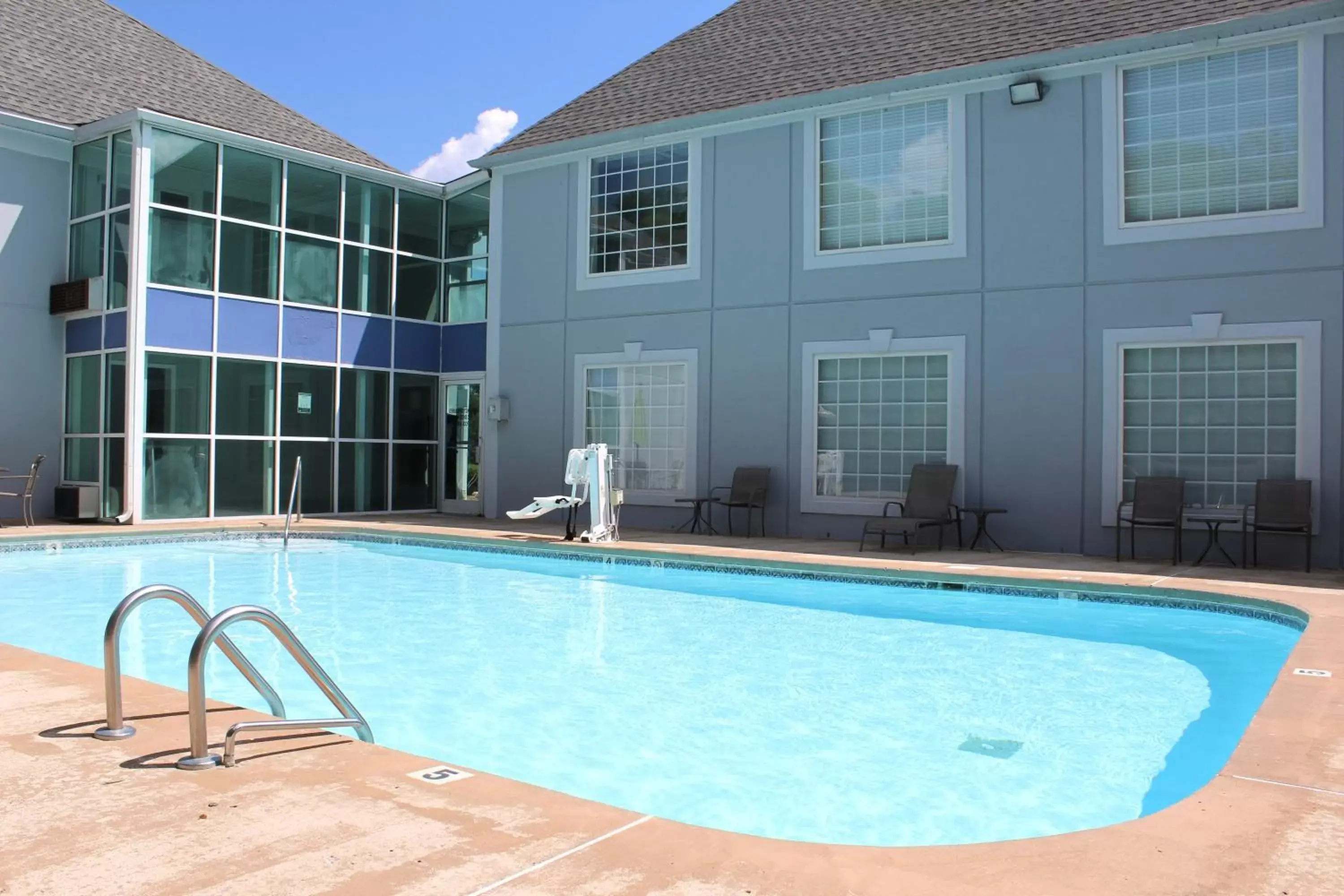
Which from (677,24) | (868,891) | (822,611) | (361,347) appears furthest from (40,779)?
(677,24)

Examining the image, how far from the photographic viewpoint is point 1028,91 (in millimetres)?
11211

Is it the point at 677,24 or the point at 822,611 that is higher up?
the point at 677,24

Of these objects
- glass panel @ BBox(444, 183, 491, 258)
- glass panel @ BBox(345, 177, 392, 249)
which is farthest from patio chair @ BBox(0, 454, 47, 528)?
glass panel @ BBox(444, 183, 491, 258)

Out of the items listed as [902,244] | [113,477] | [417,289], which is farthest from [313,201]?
[902,244]

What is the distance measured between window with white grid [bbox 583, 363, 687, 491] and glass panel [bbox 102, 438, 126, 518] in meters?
5.73

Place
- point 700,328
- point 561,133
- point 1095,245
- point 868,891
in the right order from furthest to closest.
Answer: point 561,133 < point 700,328 < point 1095,245 < point 868,891

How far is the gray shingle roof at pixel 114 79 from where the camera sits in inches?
560

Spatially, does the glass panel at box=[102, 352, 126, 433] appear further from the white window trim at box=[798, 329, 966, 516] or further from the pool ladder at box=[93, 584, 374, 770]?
the pool ladder at box=[93, 584, 374, 770]

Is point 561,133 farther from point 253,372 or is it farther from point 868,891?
point 868,891

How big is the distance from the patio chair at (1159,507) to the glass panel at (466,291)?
9.59 meters

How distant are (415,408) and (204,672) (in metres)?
13.1

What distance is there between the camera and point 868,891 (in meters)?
2.44

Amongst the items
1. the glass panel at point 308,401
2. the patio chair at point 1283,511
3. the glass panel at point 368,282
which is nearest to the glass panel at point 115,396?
the glass panel at point 308,401

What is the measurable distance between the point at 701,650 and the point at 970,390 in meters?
5.64
